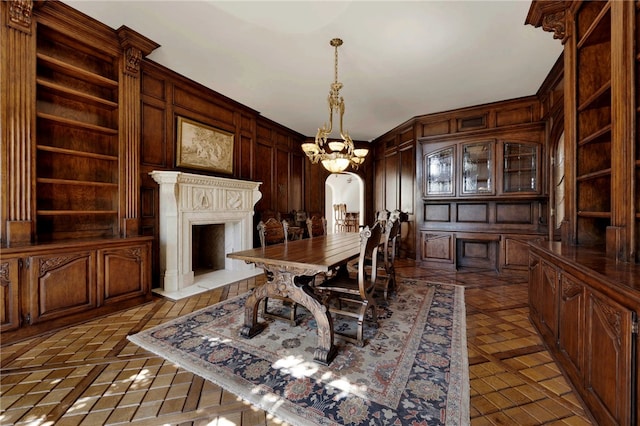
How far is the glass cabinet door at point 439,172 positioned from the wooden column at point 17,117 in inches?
220

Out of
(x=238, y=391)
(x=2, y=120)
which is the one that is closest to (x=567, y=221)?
(x=238, y=391)

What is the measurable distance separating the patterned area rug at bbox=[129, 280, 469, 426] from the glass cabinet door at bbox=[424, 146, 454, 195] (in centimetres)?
293

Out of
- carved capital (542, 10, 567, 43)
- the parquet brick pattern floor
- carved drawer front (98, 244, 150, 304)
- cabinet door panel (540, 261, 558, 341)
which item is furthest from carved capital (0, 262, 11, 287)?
carved capital (542, 10, 567, 43)

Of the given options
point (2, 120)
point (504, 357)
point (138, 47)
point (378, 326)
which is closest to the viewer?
point (504, 357)

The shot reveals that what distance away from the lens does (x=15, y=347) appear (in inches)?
83.6

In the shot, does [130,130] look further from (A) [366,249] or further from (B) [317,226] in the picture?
(A) [366,249]

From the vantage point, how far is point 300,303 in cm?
203

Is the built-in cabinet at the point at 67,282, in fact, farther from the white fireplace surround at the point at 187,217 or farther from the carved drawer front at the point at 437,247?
the carved drawer front at the point at 437,247

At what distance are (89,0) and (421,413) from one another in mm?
4205

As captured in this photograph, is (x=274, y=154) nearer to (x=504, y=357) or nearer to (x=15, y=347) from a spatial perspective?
(x=15, y=347)

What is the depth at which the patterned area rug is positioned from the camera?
4.81ft

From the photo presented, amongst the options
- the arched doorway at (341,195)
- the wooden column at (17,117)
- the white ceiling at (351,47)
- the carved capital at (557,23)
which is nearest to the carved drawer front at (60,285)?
the wooden column at (17,117)

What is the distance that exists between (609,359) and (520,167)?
4253mm

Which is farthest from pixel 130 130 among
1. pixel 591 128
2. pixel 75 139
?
pixel 591 128
